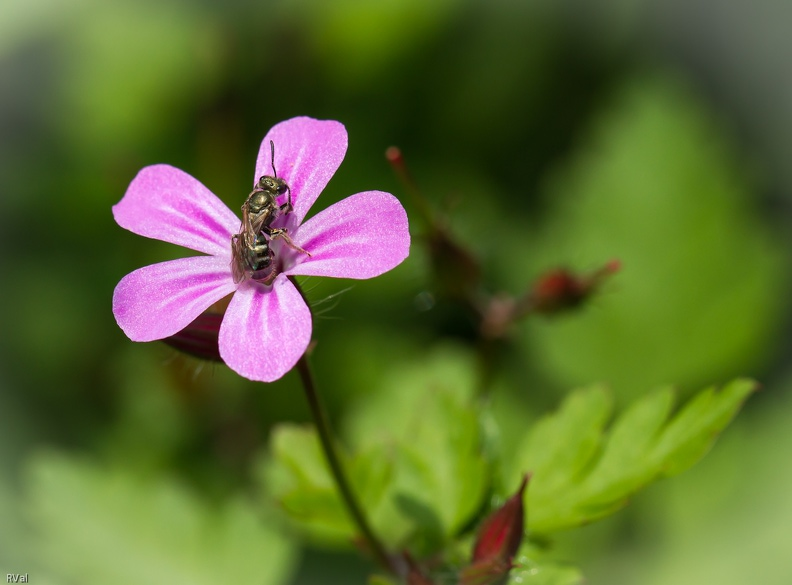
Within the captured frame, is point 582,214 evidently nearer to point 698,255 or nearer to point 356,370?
point 698,255

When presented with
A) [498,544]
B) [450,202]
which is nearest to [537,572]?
[498,544]

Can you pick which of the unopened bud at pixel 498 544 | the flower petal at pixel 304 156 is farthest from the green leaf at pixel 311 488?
the flower petal at pixel 304 156

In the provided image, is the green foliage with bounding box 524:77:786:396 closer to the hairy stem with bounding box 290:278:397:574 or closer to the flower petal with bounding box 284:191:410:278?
the hairy stem with bounding box 290:278:397:574

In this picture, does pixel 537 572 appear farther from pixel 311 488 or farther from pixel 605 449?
pixel 311 488

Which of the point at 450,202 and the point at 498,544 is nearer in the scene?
the point at 498,544

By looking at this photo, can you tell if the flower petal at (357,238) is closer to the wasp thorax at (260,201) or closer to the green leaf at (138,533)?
the wasp thorax at (260,201)

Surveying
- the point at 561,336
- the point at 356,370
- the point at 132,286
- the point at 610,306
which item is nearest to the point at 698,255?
the point at 610,306
